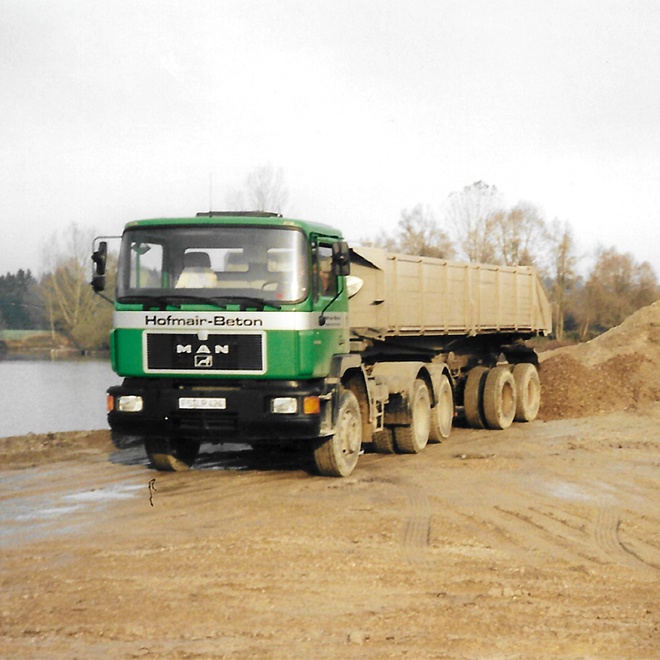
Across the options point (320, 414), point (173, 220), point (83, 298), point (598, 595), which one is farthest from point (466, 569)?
point (83, 298)

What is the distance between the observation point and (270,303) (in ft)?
32.9

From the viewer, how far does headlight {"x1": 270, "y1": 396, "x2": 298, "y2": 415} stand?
33.3ft

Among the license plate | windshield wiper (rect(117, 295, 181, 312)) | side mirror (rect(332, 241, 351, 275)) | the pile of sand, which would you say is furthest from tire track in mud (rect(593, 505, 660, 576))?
the pile of sand

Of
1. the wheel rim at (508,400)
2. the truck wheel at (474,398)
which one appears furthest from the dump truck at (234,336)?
the wheel rim at (508,400)

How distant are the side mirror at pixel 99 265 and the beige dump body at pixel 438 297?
3324 mm

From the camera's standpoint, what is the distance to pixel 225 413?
1024 centimetres

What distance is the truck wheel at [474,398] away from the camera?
1714cm

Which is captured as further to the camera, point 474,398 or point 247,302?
point 474,398

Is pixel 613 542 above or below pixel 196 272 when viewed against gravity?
below

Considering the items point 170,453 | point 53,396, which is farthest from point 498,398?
point 53,396

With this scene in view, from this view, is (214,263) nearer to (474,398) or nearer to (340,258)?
(340,258)

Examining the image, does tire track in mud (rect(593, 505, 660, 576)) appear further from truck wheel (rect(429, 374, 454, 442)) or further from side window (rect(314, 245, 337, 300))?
truck wheel (rect(429, 374, 454, 442))

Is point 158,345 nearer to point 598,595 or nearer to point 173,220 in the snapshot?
point 173,220

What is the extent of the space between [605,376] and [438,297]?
→ 8546 mm
